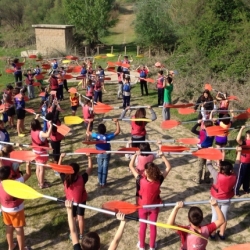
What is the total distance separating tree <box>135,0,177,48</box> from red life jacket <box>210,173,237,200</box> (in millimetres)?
21080

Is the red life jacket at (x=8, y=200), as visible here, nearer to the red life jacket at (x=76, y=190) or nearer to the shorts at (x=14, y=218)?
the shorts at (x=14, y=218)

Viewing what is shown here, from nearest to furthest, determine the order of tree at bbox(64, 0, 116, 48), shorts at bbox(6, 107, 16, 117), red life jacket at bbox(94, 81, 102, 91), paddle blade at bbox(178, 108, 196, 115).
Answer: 1. paddle blade at bbox(178, 108, 196, 115)
2. shorts at bbox(6, 107, 16, 117)
3. red life jacket at bbox(94, 81, 102, 91)
4. tree at bbox(64, 0, 116, 48)

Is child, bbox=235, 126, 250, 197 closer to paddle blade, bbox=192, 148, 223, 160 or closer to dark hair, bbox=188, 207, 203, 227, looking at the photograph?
paddle blade, bbox=192, 148, 223, 160

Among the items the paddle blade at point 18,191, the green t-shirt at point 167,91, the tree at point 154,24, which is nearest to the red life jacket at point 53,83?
the green t-shirt at point 167,91

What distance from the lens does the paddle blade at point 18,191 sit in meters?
4.32

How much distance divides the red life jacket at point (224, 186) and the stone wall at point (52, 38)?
22217 mm

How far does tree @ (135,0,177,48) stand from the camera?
24.8 meters

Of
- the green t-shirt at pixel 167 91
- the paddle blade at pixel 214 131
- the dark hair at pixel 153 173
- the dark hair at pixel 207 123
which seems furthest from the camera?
the green t-shirt at pixel 167 91

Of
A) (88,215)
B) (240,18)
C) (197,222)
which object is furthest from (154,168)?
(240,18)

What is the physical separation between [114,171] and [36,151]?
2.20 m

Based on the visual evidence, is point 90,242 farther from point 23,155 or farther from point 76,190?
point 23,155

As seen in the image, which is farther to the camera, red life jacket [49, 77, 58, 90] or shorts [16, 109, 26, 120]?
red life jacket [49, 77, 58, 90]

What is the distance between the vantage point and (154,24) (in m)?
25.2

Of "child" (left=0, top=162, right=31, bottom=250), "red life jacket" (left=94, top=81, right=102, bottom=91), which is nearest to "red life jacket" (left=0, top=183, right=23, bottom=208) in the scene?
"child" (left=0, top=162, right=31, bottom=250)
